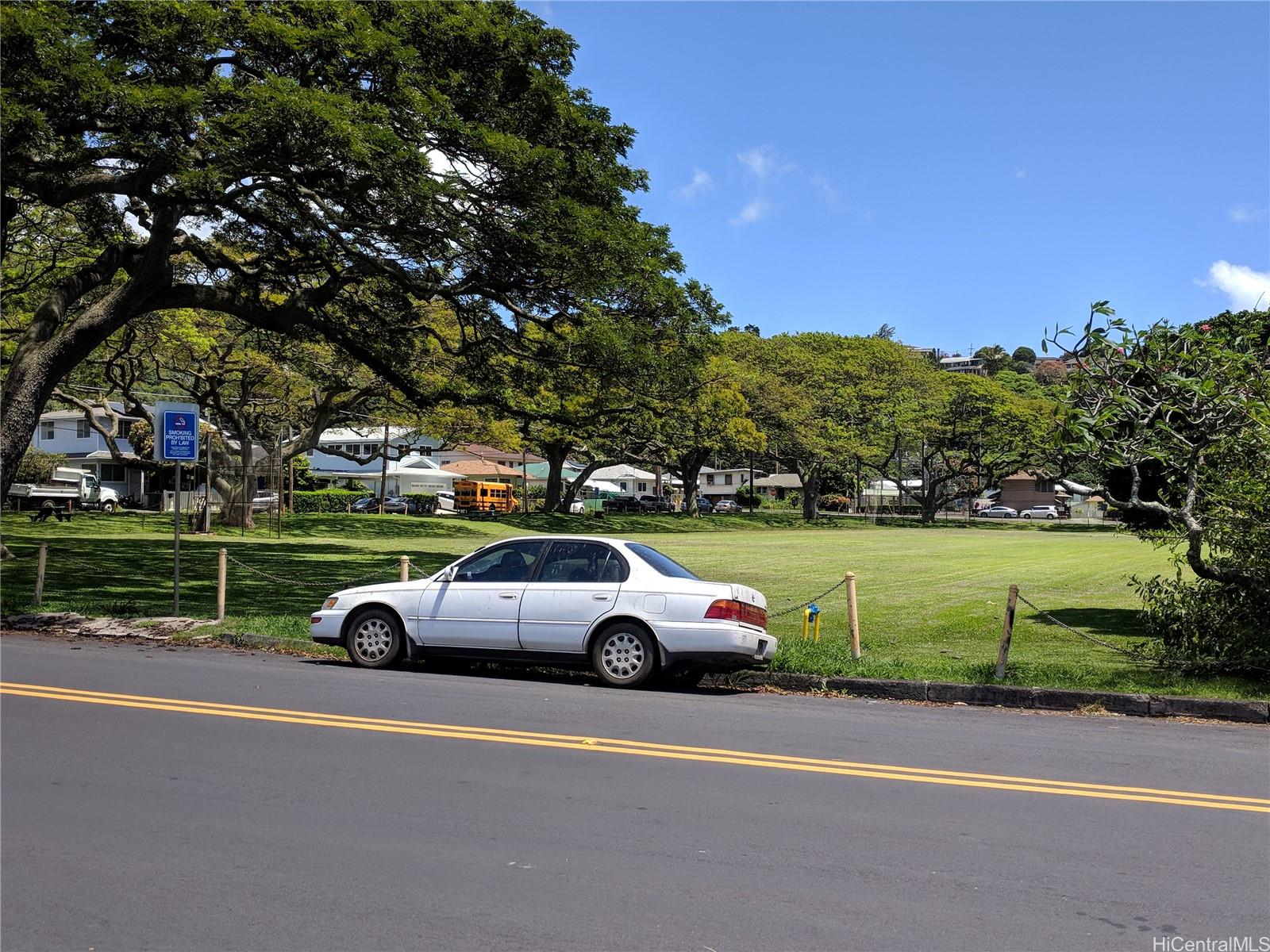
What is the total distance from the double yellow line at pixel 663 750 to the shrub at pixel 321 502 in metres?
48.0


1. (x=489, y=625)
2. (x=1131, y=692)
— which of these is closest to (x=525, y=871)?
(x=489, y=625)

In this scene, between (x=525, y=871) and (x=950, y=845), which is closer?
(x=525, y=871)

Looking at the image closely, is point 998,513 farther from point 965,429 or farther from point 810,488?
point 810,488

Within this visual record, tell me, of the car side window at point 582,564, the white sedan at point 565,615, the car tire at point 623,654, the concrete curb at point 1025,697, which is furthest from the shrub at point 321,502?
the concrete curb at point 1025,697

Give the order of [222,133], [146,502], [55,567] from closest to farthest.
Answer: [222,133], [55,567], [146,502]

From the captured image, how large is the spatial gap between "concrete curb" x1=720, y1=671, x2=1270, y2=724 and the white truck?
37018 mm

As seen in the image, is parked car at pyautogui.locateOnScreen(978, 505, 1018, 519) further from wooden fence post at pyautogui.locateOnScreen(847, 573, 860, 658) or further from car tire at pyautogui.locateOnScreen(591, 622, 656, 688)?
car tire at pyautogui.locateOnScreen(591, 622, 656, 688)

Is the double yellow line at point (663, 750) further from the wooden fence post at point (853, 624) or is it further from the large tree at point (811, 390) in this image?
the large tree at point (811, 390)

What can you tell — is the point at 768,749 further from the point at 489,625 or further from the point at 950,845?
the point at 489,625

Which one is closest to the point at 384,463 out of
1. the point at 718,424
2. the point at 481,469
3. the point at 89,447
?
the point at 718,424

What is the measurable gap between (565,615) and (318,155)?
8.18 meters

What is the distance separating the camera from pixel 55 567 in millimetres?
22422

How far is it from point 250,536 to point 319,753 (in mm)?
33126

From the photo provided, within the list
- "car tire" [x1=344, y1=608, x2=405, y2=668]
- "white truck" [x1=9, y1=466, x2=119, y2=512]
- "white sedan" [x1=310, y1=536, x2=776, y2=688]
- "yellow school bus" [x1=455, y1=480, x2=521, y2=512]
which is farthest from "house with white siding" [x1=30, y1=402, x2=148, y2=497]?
"white sedan" [x1=310, y1=536, x2=776, y2=688]
